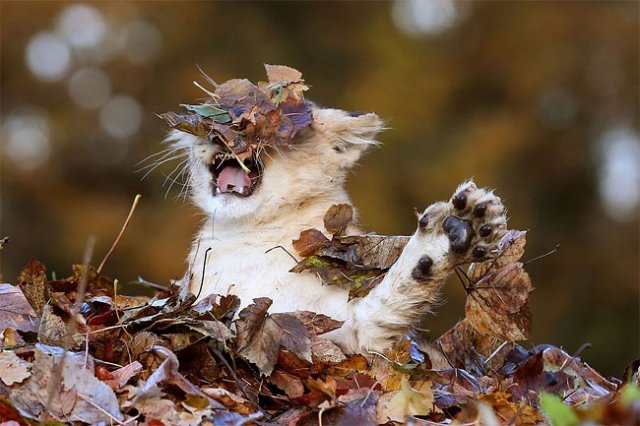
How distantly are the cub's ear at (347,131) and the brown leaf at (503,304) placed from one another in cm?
157

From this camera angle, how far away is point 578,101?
17938 millimetres

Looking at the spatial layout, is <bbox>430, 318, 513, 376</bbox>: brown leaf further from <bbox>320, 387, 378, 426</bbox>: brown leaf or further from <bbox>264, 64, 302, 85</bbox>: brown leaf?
<bbox>264, 64, 302, 85</bbox>: brown leaf

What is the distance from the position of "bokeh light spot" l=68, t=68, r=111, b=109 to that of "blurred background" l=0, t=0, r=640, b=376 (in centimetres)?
3

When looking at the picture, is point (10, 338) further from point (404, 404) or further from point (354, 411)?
point (404, 404)

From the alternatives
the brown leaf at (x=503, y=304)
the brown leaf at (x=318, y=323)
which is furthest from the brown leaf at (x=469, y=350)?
the brown leaf at (x=318, y=323)

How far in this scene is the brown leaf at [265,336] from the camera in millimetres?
4641

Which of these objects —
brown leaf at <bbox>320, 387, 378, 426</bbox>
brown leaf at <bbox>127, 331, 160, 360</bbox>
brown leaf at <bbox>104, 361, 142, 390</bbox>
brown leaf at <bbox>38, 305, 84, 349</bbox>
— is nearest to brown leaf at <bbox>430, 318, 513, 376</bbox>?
brown leaf at <bbox>320, 387, 378, 426</bbox>

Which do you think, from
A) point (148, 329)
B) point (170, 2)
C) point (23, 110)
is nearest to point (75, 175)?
point (23, 110)

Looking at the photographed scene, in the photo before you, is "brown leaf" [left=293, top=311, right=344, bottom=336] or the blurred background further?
the blurred background

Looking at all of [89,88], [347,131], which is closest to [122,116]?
[89,88]

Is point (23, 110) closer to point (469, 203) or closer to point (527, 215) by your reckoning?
point (527, 215)

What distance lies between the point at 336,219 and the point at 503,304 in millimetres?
1010

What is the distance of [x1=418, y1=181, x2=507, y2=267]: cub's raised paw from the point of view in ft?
15.2

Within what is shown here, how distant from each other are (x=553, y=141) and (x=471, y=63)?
6.11ft
